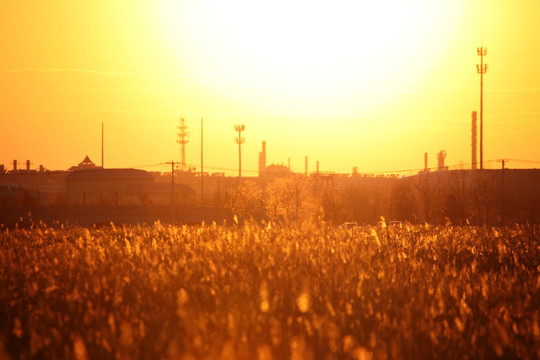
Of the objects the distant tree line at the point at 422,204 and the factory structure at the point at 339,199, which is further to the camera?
the distant tree line at the point at 422,204

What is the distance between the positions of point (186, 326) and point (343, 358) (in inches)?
64.9

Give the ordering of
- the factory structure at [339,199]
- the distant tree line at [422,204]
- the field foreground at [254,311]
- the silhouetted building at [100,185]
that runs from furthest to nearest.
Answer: the silhouetted building at [100,185] → the distant tree line at [422,204] → the factory structure at [339,199] → the field foreground at [254,311]

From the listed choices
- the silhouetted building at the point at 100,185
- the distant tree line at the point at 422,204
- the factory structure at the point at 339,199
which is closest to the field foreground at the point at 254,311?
the factory structure at the point at 339,199

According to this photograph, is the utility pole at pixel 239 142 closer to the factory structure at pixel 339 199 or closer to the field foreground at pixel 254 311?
the factory structure at pixel 339 199

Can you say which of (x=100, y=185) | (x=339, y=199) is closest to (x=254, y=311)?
(x=339, y=199)

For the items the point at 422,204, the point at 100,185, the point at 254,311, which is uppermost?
the point at 100,185

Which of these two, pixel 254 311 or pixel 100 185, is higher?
pixel 100 185

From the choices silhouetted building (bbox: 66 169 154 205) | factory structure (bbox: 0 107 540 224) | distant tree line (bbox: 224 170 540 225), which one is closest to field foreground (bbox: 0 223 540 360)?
factory structure (bbox: 0 107 540 224)

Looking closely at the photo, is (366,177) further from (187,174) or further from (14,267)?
(14,267)

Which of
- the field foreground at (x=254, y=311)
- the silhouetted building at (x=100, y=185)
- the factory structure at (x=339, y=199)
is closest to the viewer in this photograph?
the field foreground at (x=254, y=311)

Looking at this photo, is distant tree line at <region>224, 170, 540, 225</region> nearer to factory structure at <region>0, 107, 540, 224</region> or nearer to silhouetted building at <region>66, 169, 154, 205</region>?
factory structure at <region>0, 107, 540, 224</region>

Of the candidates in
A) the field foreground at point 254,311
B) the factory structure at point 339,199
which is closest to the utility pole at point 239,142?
the factory structure at point 339,199

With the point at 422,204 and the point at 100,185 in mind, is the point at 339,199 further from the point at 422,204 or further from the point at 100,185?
the point at 100,185

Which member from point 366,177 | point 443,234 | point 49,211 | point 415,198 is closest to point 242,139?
point 415,198
